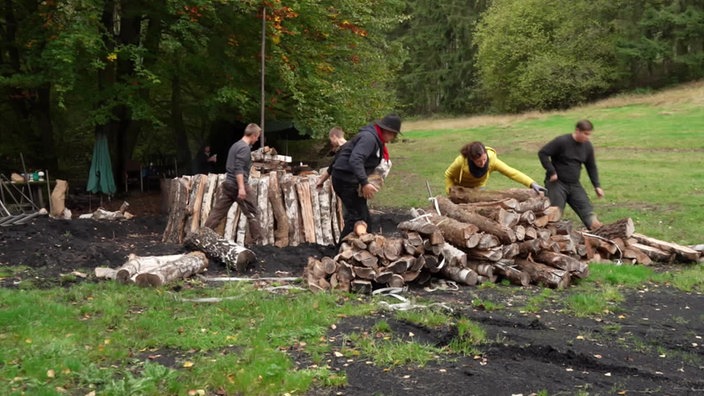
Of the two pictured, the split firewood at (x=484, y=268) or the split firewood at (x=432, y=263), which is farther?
the split firewood at (x=484, y=268)

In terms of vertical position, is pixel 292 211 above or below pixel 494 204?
below

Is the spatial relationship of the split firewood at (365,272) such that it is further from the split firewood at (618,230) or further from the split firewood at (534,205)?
the split firewood at (618,230)

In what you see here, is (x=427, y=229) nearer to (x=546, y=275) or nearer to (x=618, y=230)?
(x=546, y=275)

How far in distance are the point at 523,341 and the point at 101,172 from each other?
14008mm

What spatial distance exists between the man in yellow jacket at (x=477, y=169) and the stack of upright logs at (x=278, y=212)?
2.56 metres

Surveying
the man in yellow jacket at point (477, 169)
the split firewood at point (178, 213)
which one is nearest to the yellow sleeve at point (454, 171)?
the man in yellow jacket at point (477, 169)

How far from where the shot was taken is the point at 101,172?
17281 mm

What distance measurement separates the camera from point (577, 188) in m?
9.98

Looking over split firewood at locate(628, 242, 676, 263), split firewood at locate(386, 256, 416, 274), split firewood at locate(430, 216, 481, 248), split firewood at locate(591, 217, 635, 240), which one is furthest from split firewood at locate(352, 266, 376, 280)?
split firewood at locate(628, 242, 676, 263)

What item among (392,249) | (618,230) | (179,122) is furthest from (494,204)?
(179,122)

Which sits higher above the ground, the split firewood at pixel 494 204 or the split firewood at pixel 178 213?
the split firewood at pixel 494 204

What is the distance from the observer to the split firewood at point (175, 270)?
7.73 meters

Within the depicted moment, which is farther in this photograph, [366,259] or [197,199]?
[197,199]

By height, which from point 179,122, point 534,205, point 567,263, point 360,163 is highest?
point 179,122
